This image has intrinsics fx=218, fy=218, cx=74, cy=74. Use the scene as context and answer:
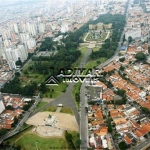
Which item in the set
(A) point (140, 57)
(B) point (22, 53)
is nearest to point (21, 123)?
(B) point (22, 53)

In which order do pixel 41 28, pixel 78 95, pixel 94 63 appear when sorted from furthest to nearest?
pixel 41 28 < pixel 94 63 < pixel 78 95

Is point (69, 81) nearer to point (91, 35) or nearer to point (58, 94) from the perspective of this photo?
point (58, 94)

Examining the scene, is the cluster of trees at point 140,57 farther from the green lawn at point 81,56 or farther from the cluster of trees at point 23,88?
the cluster of trees at point 23,88

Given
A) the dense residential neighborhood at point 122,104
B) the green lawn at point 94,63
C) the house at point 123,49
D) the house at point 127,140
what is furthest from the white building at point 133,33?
the house at point 127,140

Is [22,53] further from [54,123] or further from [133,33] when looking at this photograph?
[133,33]

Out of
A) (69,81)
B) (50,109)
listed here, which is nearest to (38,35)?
(69,81)

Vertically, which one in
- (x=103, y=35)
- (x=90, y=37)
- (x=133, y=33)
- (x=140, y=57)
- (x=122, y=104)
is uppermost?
(x=133, y=33)

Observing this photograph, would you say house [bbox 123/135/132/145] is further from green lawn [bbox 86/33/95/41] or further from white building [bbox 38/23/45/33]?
white building [bbox 38/23/45/33]
